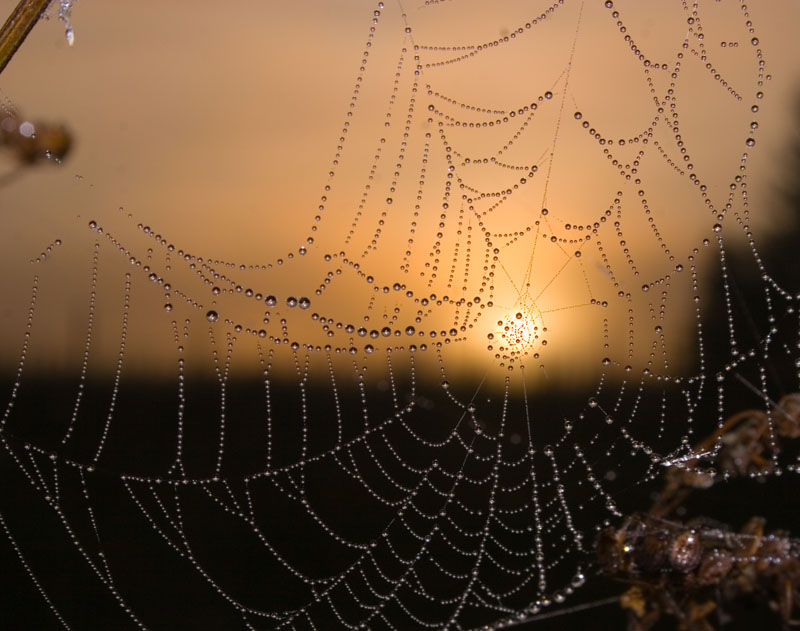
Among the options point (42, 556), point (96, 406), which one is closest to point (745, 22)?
point (96, 406)

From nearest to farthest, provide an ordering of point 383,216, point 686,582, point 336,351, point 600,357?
point 686,582
point 383,216
point 336,351
point 600,357

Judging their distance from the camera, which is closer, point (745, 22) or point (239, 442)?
point (745, 22)

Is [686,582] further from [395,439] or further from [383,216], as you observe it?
[395,439]

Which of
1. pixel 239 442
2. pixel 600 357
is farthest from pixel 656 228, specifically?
pixel 239 442

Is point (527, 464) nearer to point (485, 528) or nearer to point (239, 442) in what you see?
point (485, 528)

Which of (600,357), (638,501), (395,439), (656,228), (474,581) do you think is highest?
(656,228)

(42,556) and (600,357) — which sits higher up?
(600,357)

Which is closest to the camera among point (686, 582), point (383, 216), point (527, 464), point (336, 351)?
point (686, 582)
